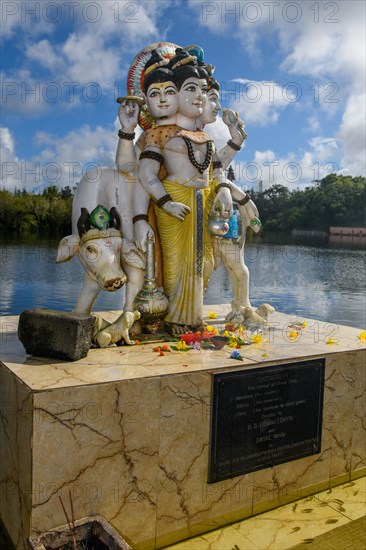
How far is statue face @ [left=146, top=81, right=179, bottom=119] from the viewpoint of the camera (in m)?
3.44

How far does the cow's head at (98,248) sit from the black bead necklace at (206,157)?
660 mm

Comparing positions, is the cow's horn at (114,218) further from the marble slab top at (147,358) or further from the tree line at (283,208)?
the tree line at (283,208)

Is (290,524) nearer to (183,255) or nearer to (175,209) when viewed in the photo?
(183,255)

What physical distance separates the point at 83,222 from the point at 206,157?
3.07ft

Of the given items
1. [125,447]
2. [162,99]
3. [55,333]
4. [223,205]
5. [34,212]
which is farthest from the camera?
[34,212]

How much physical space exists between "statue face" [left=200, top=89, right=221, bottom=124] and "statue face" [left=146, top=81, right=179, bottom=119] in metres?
0.27

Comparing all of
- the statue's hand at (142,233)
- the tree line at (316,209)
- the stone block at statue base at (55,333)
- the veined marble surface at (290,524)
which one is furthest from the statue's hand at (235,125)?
the tree line at (316,209)

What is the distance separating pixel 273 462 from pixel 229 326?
1095 millimetres

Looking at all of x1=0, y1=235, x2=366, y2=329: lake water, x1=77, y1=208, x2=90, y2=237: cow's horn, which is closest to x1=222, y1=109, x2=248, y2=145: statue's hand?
x1=77, y1=208, x2=90, y2=237: cow's horn

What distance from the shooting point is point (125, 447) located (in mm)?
2508

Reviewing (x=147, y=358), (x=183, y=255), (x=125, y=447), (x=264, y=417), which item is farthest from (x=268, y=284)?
(x=125, y=447)

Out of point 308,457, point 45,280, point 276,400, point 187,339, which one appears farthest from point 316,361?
point 45,280

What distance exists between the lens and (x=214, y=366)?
9.21 feet

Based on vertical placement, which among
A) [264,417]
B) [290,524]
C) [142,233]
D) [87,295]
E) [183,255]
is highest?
[142,233]
